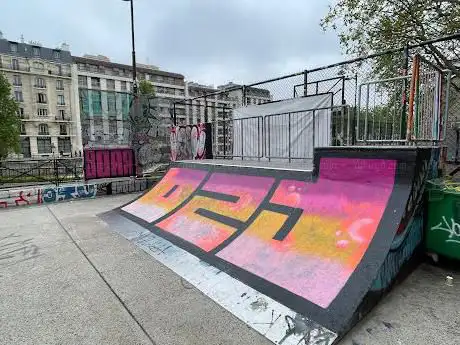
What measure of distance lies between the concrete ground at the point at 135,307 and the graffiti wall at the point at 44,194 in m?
6.07

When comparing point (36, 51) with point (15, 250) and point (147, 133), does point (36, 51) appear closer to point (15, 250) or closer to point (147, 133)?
Result: point (147, 133)

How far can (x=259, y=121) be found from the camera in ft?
28.9

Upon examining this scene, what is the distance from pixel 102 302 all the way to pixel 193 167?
197 inches

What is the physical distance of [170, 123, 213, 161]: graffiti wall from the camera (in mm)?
11711

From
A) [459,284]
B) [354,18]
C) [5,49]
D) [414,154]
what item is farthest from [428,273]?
[5,49]

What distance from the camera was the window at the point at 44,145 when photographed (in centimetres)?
6888

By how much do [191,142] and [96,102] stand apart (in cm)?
433

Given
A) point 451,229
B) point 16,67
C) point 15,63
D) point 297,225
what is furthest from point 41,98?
point 451,229

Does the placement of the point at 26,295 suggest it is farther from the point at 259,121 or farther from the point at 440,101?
the point at 259,121

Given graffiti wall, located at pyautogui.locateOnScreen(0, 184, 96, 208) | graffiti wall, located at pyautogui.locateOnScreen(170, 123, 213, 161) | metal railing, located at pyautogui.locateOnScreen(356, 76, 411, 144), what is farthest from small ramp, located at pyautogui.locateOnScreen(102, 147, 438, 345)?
graffiti wall, located at pyautogui.locateOnScreen(0, 184, 96, 208)

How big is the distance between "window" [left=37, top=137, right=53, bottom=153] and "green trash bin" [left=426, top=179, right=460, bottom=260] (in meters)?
81.5

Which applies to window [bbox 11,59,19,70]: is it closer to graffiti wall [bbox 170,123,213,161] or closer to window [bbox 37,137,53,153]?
window [bbox 37,137,53,153]

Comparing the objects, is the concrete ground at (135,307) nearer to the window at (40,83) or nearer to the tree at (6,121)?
the tree at (6,121)

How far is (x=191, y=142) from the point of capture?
493 inches
